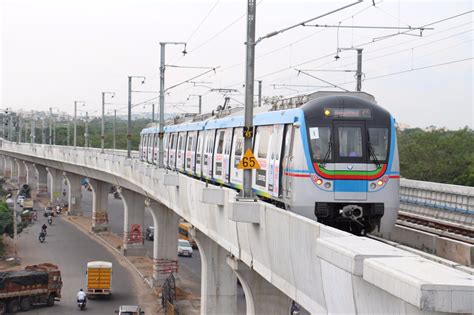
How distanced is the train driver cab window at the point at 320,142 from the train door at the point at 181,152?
16872mm

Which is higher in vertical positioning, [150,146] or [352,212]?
[150,146]

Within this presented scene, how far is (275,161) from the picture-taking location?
54.6 feet

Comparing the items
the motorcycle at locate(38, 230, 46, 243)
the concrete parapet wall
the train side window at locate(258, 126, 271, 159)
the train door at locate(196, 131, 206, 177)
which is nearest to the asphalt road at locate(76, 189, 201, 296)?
the motorcycle at locate(38, 230, 46, 243)

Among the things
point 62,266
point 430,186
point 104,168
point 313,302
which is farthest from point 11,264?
point 313,302

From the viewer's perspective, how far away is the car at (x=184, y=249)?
5249 centimetres

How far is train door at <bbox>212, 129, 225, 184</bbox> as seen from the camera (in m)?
23.4

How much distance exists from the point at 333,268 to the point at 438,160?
4459cm

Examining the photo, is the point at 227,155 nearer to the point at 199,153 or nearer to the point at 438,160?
the point at 199,153

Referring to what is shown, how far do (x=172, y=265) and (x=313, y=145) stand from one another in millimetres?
28738

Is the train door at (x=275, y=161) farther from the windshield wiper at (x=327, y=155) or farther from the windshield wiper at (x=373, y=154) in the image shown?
the windshield wiper at (x=373, y=154)

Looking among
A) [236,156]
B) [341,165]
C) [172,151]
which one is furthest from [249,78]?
[172,151]

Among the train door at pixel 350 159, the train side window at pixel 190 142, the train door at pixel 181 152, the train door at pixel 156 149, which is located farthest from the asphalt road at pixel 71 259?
the train door at pixel 350 159

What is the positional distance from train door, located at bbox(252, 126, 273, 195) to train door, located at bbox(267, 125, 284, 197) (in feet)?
1.04

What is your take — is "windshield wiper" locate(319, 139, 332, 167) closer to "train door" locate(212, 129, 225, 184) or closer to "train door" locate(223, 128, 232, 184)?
"train door" locate(223, 128, 232, 184)
